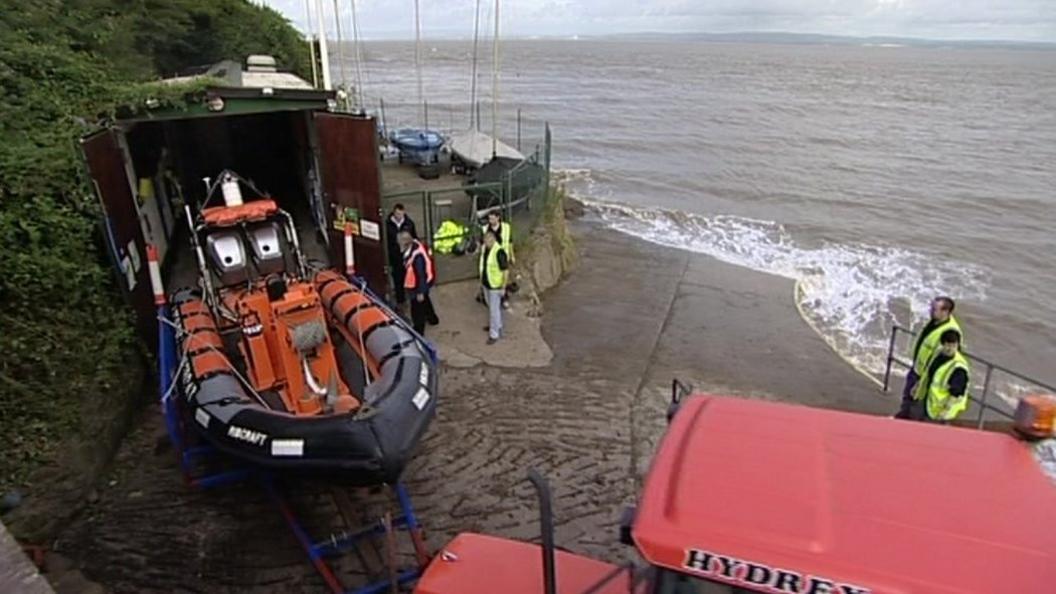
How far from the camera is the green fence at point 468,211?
11.3 m

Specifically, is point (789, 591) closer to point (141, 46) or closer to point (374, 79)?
point (141, 46)

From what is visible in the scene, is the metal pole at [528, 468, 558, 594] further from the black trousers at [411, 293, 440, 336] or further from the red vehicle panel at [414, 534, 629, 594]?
the black trousers at [411, 293, 440, 336]

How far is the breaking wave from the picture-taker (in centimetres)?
1277

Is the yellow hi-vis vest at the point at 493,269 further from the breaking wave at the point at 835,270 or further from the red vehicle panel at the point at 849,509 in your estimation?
the red vehicle panel at the point at 849,509

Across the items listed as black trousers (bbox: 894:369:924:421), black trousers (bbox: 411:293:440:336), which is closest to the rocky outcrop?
black trousers (bbox: 411:293:440:336)

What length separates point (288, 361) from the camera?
21.8ft

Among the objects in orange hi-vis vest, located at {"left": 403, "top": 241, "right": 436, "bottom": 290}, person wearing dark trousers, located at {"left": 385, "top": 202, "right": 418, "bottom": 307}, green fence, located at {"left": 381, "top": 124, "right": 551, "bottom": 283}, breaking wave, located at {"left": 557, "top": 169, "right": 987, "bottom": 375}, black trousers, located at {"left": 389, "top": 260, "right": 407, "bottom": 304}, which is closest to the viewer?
orange hi-vis vest, located at {"left": 403, "top": 241, "right": 436, "bottom": 290}

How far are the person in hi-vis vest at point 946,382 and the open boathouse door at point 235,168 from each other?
671 centimetres

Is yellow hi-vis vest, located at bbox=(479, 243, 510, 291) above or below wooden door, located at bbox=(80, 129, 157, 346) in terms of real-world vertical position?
below

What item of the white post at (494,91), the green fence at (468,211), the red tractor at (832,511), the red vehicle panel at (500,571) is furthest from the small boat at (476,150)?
the red tractor at (832,511)

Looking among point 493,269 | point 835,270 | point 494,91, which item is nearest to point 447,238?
point 493,269

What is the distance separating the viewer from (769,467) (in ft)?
9.23

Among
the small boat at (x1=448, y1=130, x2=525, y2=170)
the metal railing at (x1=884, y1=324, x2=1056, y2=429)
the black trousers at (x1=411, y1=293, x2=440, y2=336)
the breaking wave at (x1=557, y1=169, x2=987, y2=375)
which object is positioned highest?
the small boat at (x1=448, y1=130, x2=525, y2=170)

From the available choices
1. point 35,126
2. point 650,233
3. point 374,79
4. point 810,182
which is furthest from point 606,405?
point 374,79
